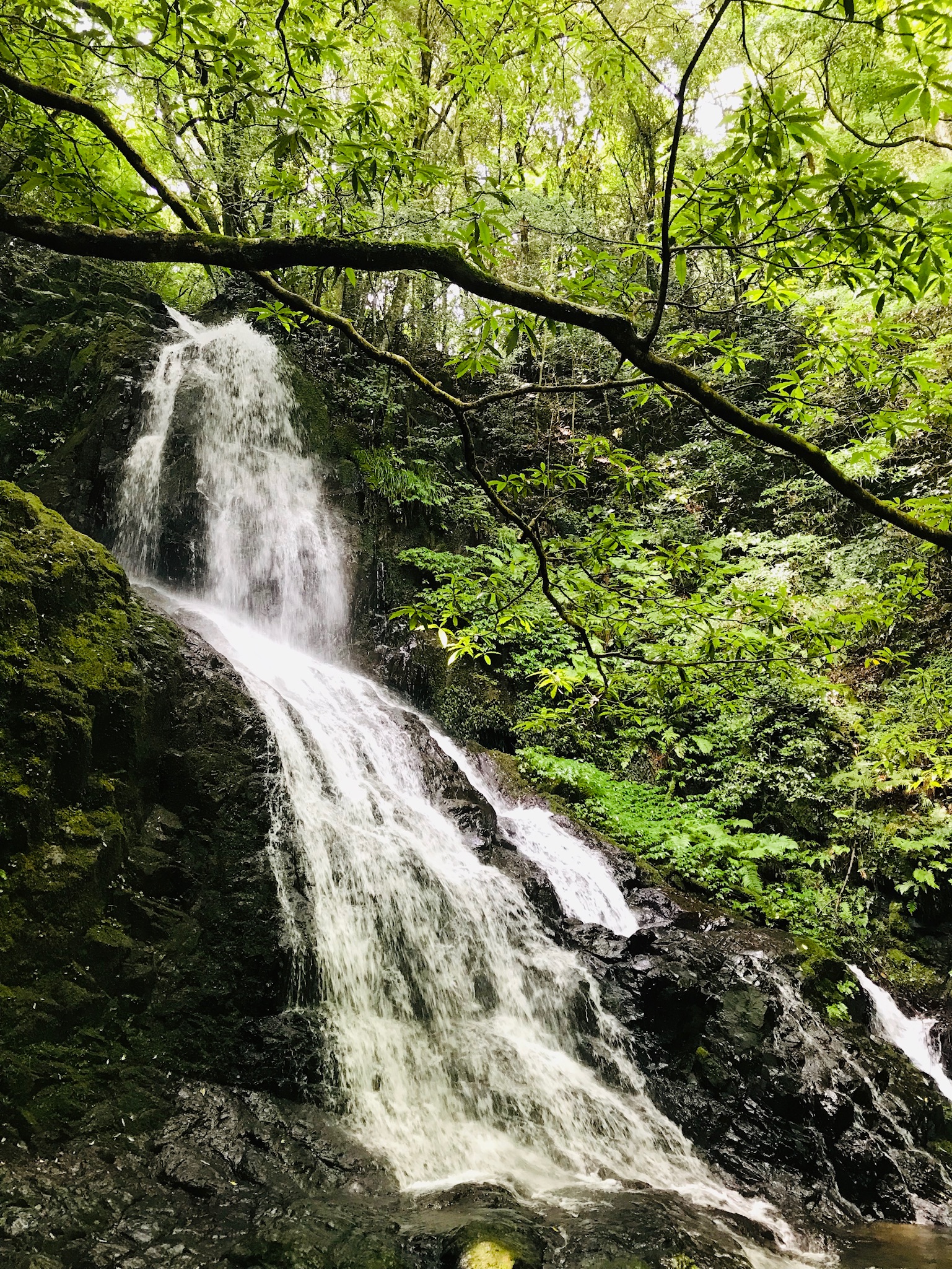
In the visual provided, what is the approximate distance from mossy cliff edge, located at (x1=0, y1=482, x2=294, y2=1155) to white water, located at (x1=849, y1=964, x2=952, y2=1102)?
5.96 metres

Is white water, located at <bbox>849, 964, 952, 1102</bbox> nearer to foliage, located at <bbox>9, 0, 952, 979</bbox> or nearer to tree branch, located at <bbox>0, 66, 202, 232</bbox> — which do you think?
foliage, located at <bbox>9, 0, 952, 979</bbox>

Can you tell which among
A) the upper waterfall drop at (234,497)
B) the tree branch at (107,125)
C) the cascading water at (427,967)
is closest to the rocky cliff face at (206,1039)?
the cascading water at (427,967)

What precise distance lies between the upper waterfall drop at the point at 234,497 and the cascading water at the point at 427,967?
144 millimetres

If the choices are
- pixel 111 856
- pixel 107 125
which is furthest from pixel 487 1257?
pixel 107 125

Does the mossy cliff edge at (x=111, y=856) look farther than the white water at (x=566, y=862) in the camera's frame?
No

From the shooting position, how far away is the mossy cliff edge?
12.2 feet

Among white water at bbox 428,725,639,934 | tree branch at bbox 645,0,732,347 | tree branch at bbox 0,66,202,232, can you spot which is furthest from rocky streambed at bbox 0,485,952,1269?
tree branch at bbox 645,0,732,347

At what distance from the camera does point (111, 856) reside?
432cm

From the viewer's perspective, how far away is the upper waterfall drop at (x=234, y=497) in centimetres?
971

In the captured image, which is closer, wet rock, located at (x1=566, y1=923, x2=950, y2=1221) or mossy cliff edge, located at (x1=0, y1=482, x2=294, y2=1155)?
mossy cliff edge, located at (x1=0, y1=482, x2=294, y2=1155)

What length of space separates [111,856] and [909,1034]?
762 cm

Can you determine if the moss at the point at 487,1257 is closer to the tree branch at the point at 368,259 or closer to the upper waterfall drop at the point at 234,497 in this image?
the tree branch at the point at 368,259

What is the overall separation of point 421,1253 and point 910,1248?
3.51 m

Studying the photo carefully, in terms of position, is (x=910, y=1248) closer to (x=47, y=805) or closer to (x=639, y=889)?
(x=639, y=889)
